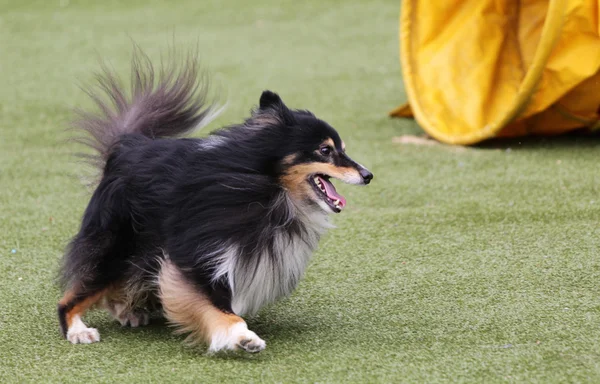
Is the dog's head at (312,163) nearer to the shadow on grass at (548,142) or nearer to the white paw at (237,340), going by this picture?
the white paw at (237,340)

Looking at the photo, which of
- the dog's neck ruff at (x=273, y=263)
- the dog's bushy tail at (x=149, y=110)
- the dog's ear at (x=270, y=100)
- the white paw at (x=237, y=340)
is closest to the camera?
the white paw at (x=237, y=340)

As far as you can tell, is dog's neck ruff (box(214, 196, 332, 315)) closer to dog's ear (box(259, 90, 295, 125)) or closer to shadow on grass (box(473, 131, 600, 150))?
dog's ear (box(259, 90, 295, 125))

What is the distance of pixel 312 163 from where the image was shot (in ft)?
10.4

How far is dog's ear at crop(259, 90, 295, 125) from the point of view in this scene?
3.22 m

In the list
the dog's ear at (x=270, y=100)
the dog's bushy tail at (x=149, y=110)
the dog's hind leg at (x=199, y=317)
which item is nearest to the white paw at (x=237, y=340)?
the dog's hind leg at (x=199, y=317)

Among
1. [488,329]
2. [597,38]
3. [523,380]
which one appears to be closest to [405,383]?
[523,380]

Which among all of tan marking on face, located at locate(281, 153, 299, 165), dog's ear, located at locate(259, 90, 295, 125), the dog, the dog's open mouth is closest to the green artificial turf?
the dog

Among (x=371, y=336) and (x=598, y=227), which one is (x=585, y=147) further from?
(x=371, y=336)

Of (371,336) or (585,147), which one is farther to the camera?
Answer: (585,147)

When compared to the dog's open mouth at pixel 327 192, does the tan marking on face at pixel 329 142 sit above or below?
above

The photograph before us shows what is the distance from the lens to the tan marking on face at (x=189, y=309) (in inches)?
121

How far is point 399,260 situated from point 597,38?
255 cm

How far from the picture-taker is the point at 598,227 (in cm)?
449

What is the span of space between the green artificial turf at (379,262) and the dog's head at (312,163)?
572 mm
